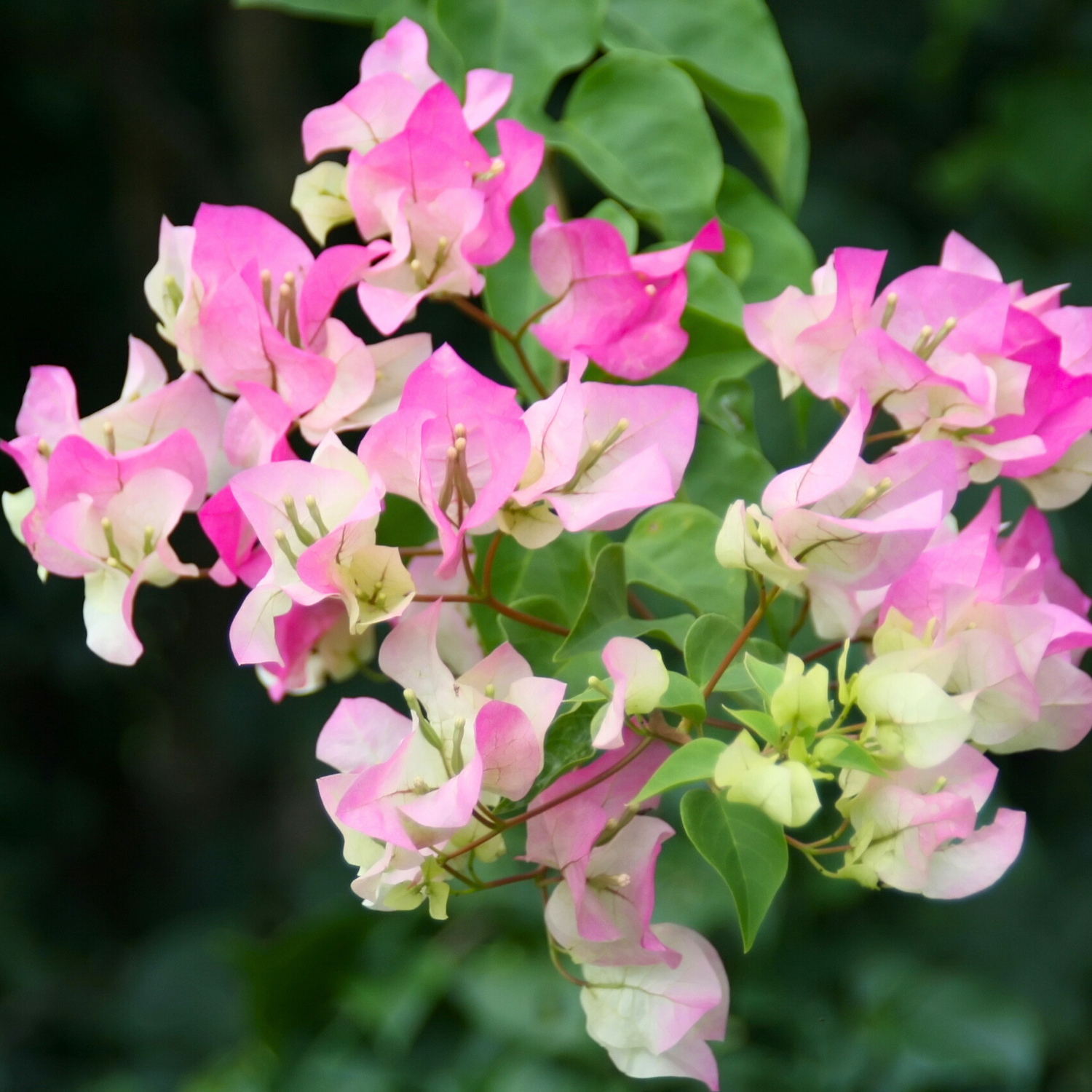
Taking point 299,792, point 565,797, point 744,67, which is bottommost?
point 299,792

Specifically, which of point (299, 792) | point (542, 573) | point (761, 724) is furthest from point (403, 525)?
point (299, 792)

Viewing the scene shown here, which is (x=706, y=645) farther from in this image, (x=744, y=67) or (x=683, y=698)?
(x=744, y=67)

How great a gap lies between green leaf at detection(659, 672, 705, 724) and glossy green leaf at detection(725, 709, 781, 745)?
0.01 metres

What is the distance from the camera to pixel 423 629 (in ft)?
1.06

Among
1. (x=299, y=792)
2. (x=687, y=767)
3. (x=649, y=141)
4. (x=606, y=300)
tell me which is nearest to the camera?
(x=687, y=767)

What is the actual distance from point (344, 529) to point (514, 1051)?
668 mm

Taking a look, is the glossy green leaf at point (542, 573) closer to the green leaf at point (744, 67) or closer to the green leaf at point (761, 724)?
the green leaf at point (761, 724)

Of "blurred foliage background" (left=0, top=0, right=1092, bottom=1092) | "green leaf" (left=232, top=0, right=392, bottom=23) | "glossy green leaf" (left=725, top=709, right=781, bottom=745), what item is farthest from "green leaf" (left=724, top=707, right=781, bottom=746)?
"blurred foliage background" (left=0, top=0, right=1092, bottom=1092)

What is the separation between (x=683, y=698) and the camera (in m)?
0.31

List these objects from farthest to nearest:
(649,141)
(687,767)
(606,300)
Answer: (649,141) < (606,300) < (687,767)

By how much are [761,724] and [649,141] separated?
0.28m

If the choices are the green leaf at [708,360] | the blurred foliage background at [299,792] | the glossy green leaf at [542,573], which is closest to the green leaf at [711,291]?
the green leaf at [708,360]

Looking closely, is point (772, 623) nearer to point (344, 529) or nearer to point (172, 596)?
point (344, 529)

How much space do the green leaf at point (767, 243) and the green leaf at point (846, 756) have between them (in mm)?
240
